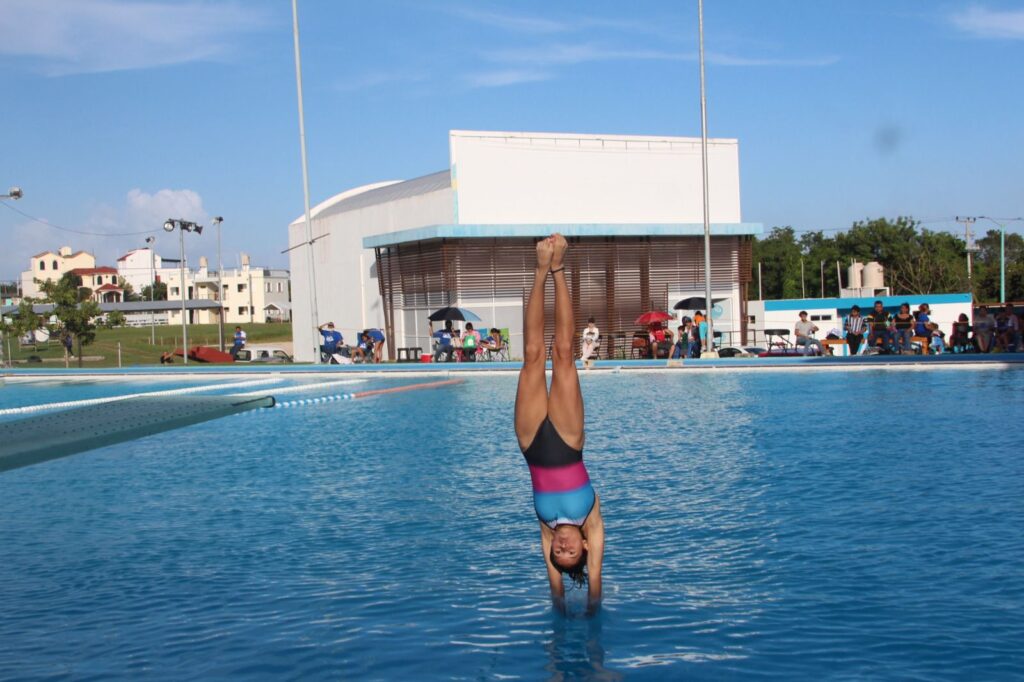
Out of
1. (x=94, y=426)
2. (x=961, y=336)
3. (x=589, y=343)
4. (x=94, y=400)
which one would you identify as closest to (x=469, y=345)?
(x=589, y=343)

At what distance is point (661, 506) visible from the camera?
32.1 feet

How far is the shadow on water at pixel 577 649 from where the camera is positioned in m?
5.98

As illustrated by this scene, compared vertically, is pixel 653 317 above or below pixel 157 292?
below

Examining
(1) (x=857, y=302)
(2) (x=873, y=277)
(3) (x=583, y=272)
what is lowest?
(1) (x=857, y=302)

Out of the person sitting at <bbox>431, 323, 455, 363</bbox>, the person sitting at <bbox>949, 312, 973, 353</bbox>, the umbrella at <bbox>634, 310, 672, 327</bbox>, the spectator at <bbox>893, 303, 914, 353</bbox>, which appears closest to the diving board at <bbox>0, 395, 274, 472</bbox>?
the person sitting at <bbox>431, 323, 455, 363</bbox>

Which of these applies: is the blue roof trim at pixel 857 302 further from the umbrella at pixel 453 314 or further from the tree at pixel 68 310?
the tree at pixel 68 310

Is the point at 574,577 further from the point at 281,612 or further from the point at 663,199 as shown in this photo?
the point at 663,199

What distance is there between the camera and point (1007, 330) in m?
24.0

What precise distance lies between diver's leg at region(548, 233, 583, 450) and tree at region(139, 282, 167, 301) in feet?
384

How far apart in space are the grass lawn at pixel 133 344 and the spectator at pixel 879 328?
918 inches

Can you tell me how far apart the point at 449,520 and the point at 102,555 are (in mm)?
2981

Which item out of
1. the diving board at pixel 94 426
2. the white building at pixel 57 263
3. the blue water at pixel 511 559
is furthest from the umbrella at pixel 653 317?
the white building at pixel 57 263

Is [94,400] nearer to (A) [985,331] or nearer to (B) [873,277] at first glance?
(A) [985,331]

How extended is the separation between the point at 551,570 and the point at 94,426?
701 centimetres
